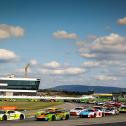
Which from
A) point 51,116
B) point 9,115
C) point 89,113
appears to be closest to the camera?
point 51,116

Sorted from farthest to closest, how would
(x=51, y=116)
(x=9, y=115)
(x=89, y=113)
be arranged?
1. (x=89, y=113)
2. (x=9, y=115)
3. (x=51, y=116)

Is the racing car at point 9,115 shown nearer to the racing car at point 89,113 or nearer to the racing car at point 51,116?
the racing car at point 51,116

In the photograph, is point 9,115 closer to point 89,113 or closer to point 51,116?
point 51,116

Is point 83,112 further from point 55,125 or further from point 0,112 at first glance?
point 55,125

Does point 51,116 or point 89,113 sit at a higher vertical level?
point 89,113

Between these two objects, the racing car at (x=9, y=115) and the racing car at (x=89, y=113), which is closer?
the racing car at (x=9, y=115)

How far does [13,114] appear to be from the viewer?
150 feet

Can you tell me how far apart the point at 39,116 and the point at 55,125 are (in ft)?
31.0

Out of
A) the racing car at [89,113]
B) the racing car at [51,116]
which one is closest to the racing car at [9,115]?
the racing car at [51,116]

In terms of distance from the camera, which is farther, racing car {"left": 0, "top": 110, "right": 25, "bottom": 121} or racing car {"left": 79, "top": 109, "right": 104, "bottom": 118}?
racing car {"left": 79, "top": 109, "right": 104, "bottom": 118}

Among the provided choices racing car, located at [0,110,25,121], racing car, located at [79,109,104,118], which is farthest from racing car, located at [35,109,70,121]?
racing car, located at [79,109,104,118]

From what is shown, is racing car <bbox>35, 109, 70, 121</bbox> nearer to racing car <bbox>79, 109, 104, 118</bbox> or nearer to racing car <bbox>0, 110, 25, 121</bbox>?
racing car <bbox>0, 110, 25, 121</bbox>

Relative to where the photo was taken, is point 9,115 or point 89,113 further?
point 89,113

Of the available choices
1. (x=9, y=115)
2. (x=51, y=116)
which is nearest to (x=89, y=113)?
(x=51, y=116)
